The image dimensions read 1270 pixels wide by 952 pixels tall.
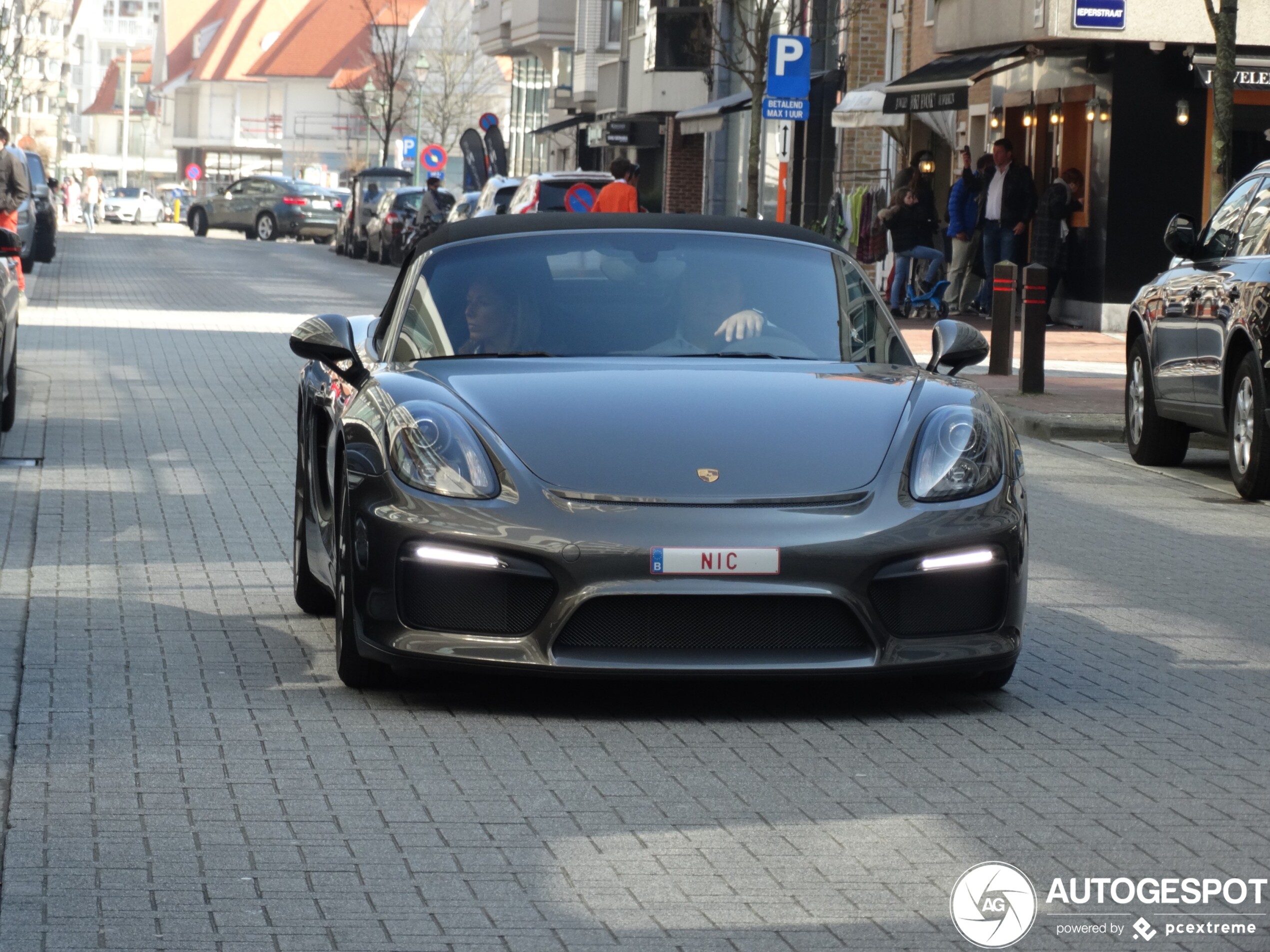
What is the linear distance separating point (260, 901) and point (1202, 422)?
376 inches

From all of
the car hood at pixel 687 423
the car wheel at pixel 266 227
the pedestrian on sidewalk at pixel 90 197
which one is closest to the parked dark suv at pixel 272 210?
the car wheel at pixel 266 227

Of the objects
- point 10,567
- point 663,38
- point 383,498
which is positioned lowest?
point 10,567

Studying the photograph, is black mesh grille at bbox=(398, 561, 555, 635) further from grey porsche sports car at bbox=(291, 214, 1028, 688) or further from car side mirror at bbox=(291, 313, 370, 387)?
car side mirror at bbox=(291, 313, 370, 387)

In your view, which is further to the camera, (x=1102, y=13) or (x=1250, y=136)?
(x=1250, y=136)

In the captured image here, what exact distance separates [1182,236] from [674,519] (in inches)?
305

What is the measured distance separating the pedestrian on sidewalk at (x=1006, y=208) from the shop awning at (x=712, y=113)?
51.7 ft

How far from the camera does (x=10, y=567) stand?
28.3 feet

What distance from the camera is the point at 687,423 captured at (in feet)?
20.4

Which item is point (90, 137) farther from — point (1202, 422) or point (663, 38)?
point (1202, 422)

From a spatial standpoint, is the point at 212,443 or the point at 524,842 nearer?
the point at 524,842

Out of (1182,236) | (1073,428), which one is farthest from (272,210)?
(1182,236)

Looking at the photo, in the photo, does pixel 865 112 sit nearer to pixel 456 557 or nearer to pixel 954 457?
pixel 954 457

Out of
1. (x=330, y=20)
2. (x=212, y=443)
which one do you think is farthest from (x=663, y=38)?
(x=330, y=20)

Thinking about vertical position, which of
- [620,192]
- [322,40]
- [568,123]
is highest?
[322,40]
